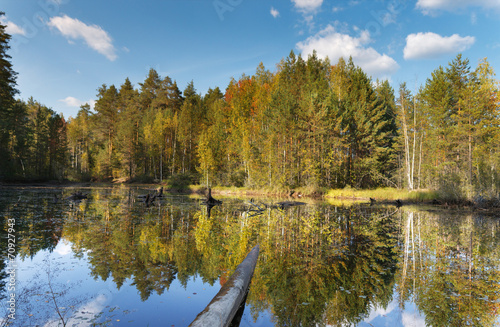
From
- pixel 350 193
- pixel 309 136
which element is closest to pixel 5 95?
pixel 309 136

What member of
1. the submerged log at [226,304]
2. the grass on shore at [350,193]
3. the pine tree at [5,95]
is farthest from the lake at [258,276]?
the pine tree at [5,95]

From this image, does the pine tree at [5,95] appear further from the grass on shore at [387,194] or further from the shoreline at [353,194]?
the grass on shore at [387,194]

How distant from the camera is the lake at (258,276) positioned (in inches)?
179

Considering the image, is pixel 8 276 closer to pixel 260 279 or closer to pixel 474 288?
pixel 260 279

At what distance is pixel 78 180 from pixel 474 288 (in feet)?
202

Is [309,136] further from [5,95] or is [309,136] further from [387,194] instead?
[5,95]

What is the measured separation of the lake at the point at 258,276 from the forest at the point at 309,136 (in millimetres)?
18473

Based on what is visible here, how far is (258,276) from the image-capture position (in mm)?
6223

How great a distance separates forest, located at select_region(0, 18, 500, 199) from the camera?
30.8m

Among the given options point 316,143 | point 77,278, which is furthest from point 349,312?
point 316,143

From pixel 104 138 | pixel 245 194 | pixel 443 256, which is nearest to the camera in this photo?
pixel 443 256

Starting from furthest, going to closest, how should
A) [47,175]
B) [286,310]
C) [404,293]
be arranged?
[47,175], [404,293], [286,310]

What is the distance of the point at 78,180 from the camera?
52.1 metres

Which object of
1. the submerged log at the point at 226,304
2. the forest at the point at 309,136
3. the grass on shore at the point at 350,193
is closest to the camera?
the submerged log at the point at 226,304
